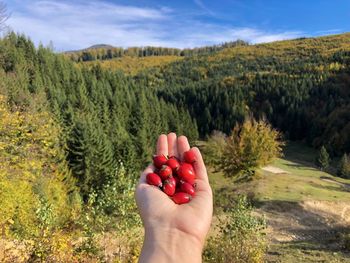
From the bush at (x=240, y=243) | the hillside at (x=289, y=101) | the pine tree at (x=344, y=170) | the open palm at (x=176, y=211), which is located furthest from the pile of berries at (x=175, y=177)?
the hillside at (x=289, y=101)

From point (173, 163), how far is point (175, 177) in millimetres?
320

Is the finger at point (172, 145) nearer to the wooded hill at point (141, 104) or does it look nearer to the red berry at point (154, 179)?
the red berry at point (154, 179)

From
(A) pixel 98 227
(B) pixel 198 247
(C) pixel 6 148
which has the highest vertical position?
→ (B) pixel 198 247

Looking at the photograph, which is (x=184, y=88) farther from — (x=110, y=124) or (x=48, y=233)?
(x=48, y=233)

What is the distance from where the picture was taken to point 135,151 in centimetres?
5450

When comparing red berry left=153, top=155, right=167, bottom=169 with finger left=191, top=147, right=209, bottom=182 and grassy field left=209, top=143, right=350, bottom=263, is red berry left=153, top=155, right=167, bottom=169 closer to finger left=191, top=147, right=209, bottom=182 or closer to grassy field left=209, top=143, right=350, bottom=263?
finger left=191, top=147, right=209, bottom=182

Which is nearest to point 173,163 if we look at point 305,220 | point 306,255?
point 306,255

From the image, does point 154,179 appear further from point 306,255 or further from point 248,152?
point 248,152

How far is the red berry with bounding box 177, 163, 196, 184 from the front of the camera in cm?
573

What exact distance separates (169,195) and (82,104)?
67047 mm

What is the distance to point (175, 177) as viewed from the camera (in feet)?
19.1

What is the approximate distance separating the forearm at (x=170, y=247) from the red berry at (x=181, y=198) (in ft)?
2.22

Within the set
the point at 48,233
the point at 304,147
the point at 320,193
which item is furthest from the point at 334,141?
the point at 48,233

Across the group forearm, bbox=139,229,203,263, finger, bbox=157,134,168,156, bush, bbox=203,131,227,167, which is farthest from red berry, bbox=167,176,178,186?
bush, bbox=203,131,227,167
